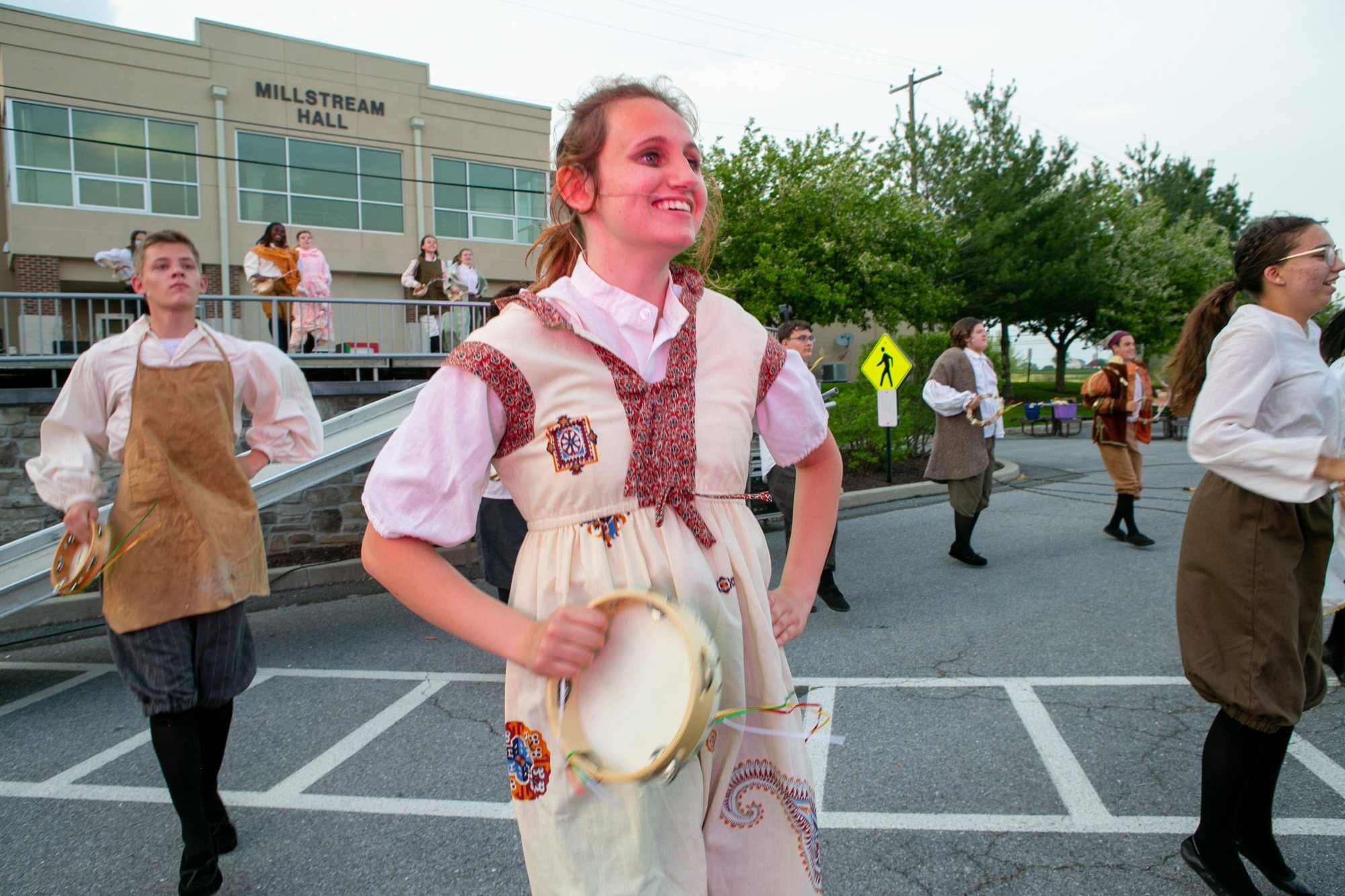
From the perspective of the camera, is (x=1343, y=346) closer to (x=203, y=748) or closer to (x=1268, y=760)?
(x=1268, y=760)

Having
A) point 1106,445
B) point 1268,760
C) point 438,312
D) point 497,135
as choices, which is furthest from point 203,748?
point 497,135

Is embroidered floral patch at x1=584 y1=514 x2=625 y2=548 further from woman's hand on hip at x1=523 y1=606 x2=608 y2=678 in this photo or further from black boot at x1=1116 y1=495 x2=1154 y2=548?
black boot at x1=1116 y1=495 x2=1154 y2=548

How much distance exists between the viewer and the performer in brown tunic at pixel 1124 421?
7.69 metres

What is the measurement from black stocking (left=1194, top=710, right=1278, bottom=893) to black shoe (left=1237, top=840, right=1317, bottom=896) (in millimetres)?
109

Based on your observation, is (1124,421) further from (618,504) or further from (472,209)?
(472,209)

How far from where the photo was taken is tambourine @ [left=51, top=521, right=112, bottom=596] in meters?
2.87

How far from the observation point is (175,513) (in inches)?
120

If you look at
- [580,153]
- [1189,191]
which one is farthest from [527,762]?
[1189,191]

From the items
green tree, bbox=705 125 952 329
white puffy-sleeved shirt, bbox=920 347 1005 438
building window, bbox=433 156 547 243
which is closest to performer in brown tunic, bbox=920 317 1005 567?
white puffy-sleeved shirt, bbox=920 347 1005 438

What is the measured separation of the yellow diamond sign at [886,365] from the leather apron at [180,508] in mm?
9225

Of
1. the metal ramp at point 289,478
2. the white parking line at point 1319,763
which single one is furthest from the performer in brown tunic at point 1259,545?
the metal ramp at point 289,478

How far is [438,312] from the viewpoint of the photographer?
12547 millimetres

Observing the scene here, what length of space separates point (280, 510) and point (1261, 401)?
7921 millimetres

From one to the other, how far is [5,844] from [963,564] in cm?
623
